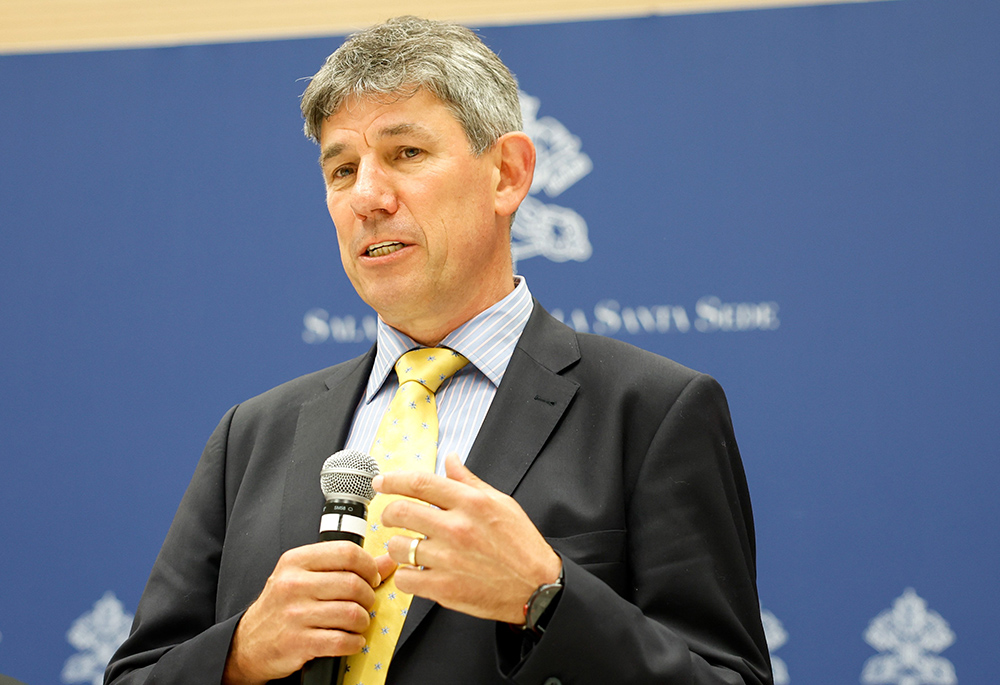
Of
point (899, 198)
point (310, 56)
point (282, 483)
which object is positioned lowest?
point (282, 483)

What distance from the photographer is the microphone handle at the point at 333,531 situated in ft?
3.78

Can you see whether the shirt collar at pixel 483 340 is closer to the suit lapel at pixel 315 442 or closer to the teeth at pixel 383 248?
the suit lapel at pixel 315 442

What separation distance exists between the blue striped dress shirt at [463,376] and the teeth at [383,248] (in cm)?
16

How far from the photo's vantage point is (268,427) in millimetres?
1599

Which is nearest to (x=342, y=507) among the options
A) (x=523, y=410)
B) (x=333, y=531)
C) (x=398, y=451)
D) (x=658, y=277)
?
(x=333, y=531)

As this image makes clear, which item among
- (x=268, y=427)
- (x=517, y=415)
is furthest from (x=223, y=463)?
(x=517, y=415)

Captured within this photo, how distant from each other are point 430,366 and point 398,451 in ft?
0.58

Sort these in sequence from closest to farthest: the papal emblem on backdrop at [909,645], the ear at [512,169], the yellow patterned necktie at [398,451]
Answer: the yellow patterned necktie at [398,451] < the ear at [512,169] < the papal emblem on backdrop at [909,645]

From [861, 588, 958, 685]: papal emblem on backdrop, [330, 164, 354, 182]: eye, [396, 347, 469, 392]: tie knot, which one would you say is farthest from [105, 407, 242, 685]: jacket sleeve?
[861, 588, 958, 685]: papal emblem on backdrop

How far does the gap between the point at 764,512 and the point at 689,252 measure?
759 mm

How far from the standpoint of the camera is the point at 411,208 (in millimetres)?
1478

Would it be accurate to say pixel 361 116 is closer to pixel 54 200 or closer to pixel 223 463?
pixel 223 463

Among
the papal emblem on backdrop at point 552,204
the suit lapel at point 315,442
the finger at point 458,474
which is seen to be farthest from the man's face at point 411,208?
the papal emblem on backdrop at point 552,204

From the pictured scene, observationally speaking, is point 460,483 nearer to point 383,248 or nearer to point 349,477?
point 349,477
